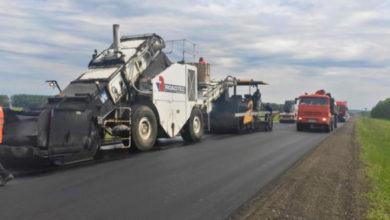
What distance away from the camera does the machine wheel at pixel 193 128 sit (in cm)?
1300

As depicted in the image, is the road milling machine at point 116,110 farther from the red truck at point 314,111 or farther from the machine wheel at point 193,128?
the red truck at point 314,111

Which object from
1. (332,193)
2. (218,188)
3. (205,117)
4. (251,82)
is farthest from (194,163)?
(251,82)

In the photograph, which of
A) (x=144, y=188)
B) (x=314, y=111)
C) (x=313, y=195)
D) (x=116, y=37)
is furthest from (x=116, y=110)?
(x=314, y=111)

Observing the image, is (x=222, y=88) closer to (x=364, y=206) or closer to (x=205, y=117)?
(x=205, y=117)

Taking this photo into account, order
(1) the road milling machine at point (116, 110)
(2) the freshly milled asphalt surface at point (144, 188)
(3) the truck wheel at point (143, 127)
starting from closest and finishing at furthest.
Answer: (2) the freshly milled asphalt surface at point (144, 188) < (1) the road milling machine at point (116, 110) < (3) the truck wheel at point (143, 127)

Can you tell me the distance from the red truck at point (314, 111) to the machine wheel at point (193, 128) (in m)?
9.76

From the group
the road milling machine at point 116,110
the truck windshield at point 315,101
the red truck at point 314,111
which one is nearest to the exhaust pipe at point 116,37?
the road milling machine at point 116,110

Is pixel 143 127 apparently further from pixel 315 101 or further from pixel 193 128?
pixel 315 101

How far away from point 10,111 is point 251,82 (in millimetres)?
13343

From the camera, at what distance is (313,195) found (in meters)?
5.88

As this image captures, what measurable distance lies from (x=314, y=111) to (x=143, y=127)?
45.3ft

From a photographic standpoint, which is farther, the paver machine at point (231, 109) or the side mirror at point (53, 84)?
the paver machine at point (231, 109)

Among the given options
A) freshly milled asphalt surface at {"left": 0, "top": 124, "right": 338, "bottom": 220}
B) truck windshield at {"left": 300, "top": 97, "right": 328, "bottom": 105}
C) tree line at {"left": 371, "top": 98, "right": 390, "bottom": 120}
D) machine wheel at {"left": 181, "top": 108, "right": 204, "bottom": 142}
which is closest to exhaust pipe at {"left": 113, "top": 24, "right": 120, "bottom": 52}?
freshly milled asphalt surface at {"left": 0, "top": 124, "right": 338, "bottom": 220}

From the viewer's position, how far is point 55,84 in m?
9.80
